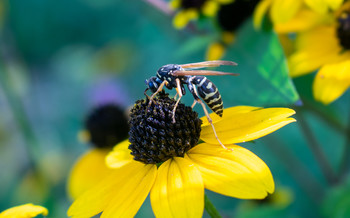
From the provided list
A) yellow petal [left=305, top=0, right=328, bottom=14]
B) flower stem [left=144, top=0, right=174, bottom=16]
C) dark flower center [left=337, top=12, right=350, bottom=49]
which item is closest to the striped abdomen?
yellow petal [left=305, top=0, right=328, bottom=14]

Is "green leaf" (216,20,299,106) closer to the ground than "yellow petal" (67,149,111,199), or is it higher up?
higher up

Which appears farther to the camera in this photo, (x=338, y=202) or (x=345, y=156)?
(x=345, y=156)

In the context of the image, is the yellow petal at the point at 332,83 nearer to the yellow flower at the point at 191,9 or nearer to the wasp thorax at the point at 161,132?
the wasp thorax at the point at 161,132

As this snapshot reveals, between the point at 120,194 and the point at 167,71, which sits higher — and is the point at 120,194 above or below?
below

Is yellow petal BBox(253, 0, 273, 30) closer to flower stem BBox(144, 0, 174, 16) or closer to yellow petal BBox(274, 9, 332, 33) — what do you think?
yellow petal BBox(274, 9, 332, 33)

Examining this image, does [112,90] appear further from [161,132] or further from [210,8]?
[161,132]

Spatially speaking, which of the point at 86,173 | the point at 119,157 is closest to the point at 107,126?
the point at 86,173
